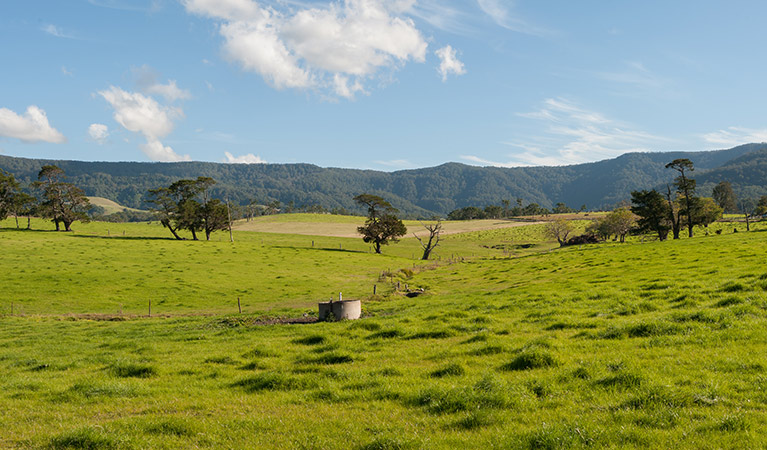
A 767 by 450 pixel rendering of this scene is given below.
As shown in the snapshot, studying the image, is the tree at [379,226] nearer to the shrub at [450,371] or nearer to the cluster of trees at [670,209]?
the cluster of trees at [670,209]

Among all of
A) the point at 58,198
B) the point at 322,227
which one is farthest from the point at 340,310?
the point at 322,227

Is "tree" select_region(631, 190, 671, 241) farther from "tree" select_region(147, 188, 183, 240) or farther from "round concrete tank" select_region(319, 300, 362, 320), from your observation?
"tree" select_region(147, 188, 183, 240)

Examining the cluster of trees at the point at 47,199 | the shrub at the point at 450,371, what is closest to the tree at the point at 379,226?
the cluster of trees at the point at 47,199

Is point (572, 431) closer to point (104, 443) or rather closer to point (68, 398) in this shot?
point (104, 443)

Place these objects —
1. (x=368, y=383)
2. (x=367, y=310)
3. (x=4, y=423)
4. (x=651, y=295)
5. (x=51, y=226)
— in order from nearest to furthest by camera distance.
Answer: (x=4, y=423) < (x=368, y=383) < (x=651, y=295) < (x=367, y=310) < (x=51, y=226)

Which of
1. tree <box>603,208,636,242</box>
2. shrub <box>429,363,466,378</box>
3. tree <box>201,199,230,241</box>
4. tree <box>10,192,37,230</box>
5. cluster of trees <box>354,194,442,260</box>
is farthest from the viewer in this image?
tree <box>603,208,636,242</box>

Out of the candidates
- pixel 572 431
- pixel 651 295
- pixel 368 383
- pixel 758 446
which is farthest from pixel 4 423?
pixel 651 295

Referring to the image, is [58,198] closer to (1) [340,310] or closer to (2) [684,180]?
(1) [340,310]

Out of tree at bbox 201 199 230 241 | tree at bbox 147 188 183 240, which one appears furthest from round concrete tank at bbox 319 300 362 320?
tree at bbox 147 188 183 240

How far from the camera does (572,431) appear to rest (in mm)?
7355

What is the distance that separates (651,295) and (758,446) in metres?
15.4

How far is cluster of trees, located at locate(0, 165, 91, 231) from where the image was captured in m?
96.4

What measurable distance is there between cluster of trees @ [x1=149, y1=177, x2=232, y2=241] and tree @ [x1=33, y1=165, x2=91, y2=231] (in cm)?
1793

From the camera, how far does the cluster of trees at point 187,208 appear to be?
9594 cm
